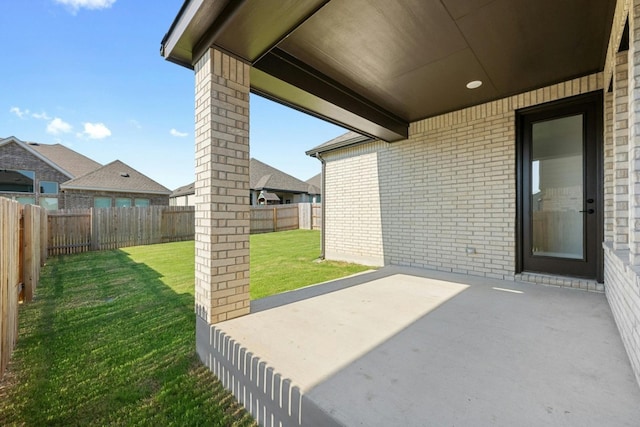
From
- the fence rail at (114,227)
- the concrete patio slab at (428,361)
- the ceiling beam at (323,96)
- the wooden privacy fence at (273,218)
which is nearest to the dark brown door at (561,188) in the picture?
the concrete patio slab at (428,361)

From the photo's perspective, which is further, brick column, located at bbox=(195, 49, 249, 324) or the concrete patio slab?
brick column, located at bbox=(195, 49, 249, 324)

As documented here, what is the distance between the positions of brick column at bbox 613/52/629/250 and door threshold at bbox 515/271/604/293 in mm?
1256

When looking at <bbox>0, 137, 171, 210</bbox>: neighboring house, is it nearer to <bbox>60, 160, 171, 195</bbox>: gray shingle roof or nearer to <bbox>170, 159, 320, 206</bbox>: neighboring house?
<bbox>60, 160, 171, 195</bbox>: gray shingle roof

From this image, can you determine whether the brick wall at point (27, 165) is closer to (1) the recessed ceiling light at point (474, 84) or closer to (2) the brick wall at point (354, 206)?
(2) the brick wall at point (354, 206)

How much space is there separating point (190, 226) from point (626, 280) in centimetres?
1366

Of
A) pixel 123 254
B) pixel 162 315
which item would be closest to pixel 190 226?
pixel 123 254

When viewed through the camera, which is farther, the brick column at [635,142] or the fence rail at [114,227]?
the fence rail at [114,227]

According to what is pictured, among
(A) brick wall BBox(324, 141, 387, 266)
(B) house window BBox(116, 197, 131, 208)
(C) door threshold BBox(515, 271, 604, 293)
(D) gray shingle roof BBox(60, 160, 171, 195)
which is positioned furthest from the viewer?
(B) house window BBox(116, 197, 131, 208)

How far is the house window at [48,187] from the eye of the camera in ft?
48.5

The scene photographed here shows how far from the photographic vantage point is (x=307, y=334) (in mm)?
2367

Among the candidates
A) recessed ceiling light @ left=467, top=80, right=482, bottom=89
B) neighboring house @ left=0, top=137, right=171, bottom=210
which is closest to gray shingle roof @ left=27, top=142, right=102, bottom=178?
neighboring house @ left=0, top=137, right=171, bottom=210

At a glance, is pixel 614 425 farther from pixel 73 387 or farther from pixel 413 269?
pixel 413 269

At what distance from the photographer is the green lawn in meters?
1.90

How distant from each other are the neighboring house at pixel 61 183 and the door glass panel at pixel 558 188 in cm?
1850
